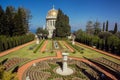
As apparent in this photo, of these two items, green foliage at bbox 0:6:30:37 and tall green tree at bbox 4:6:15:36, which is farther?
tall green tree at bbox 4:6:15:36

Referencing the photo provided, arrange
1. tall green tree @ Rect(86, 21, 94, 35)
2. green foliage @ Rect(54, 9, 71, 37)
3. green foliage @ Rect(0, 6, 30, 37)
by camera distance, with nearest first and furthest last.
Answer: green foliage @ Rect(0, 6, 30, 37) < green foliage @ Rect(54, 9, 71, 37) < tall green tree @ Rect(86, 21, 94, 35)

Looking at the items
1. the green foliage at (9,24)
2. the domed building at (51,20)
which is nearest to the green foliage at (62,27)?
the green foliage at (9,24)

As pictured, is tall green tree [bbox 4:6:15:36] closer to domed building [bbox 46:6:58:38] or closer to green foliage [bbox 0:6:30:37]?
green foliage [bbox 0:6:30:37]

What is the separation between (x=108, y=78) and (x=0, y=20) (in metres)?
34.9

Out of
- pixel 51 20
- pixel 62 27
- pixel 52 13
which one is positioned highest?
pixel 52 13

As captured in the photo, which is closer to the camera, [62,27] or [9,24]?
[9,24]

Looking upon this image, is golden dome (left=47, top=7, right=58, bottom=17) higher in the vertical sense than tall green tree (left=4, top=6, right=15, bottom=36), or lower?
higher

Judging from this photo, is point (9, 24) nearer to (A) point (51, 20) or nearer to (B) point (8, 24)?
(B) point (8, 24)

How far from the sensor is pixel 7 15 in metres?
40.0

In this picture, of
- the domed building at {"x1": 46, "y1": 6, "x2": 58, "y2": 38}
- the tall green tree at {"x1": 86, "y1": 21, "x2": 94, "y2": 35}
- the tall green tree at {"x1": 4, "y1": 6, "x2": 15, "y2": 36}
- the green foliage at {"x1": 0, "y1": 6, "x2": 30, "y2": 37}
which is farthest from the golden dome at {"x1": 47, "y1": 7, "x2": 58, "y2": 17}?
the tall green tree at {"x1": 4, "y1": 6, "x2": 15, "y2": 36}

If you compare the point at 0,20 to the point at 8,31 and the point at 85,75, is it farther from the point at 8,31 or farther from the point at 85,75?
the point at 85,75

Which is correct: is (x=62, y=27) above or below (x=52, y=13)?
below

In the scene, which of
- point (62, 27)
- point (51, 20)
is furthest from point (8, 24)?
point (51, 20)

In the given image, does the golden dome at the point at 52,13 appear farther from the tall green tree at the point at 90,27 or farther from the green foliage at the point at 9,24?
the green foliage at the point at 9,24
